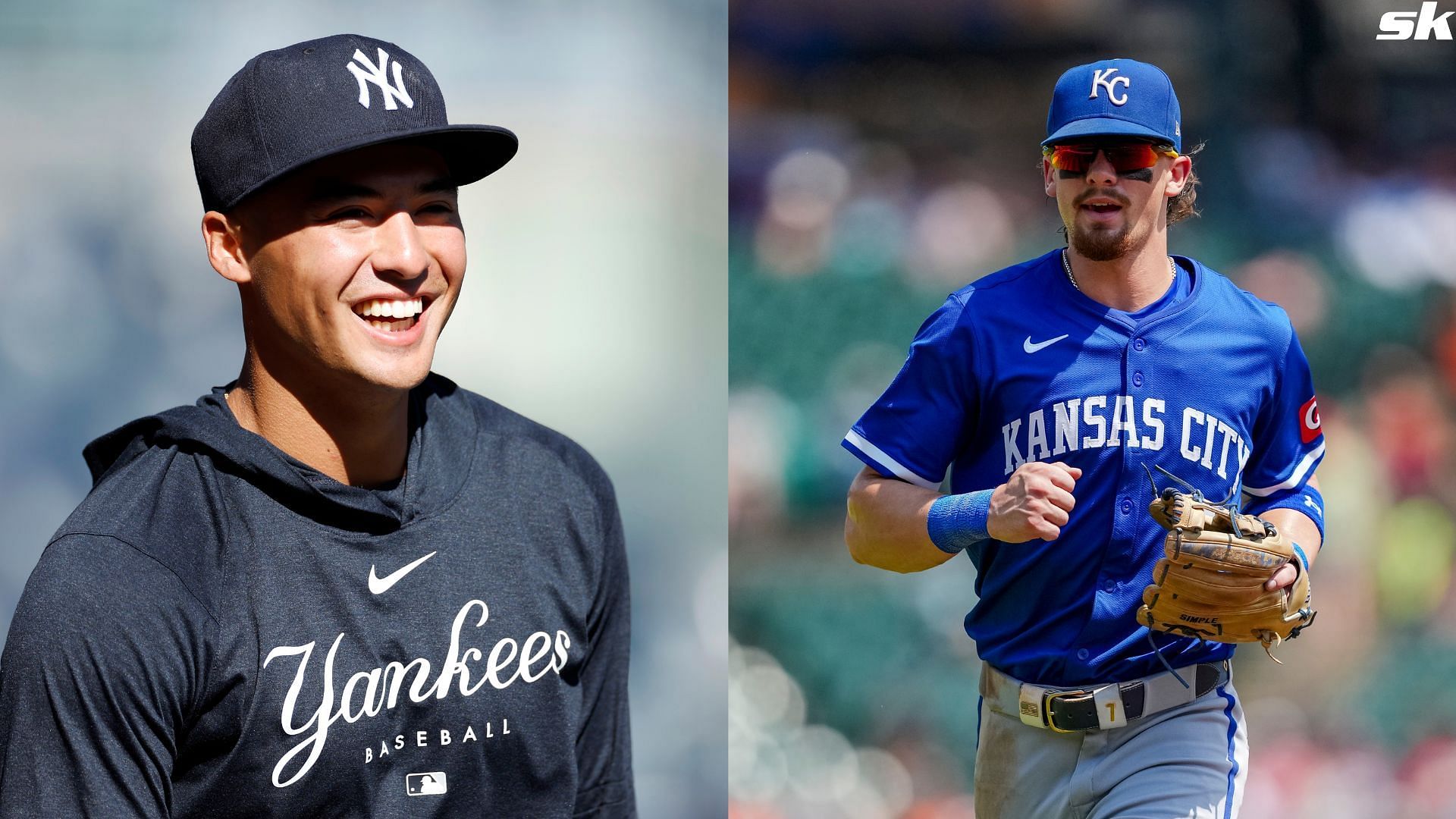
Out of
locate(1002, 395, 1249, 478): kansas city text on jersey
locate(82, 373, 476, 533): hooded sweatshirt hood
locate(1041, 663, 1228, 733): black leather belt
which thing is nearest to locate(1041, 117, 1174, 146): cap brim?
locate(1002, 395, 1249, 478): kansas city text on jersey

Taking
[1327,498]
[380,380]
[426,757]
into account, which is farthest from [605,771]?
[1327,498]

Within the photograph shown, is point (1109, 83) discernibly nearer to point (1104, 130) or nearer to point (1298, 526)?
point (1104, 130)

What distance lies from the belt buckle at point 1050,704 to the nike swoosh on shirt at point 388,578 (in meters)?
1.54

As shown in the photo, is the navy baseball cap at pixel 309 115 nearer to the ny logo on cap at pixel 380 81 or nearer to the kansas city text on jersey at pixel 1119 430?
the ny logo on cap at pixel 380 81

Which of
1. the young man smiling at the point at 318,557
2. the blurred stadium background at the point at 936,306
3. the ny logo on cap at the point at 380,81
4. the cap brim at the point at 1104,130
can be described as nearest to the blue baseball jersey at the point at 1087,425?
the cap brim at the point at 1104,130

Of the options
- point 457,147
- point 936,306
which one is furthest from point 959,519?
point 936,306

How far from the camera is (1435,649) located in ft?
16.1

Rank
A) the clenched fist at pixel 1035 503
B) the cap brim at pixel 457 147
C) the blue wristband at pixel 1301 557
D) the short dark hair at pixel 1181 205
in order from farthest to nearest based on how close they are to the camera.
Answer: the short dark hair at pixel 1181 205 → the blue wristband at pixel 1301 557 → the clenched fist at pixel 1035 503 → the cap brim at pixel 457 147

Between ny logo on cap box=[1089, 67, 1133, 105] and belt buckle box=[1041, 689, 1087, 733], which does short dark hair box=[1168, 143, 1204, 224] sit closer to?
ny logo on cap box=[1089, 67, 1133, 105]

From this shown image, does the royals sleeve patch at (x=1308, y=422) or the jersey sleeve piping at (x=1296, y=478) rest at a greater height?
the royals sleeve patch at (x=1308, y=422)

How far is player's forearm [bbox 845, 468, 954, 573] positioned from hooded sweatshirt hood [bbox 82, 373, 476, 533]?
3.67 feet

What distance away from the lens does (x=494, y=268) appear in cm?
443

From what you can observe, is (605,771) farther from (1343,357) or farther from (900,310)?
(1343,357)

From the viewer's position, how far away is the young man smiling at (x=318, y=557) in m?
1.83
